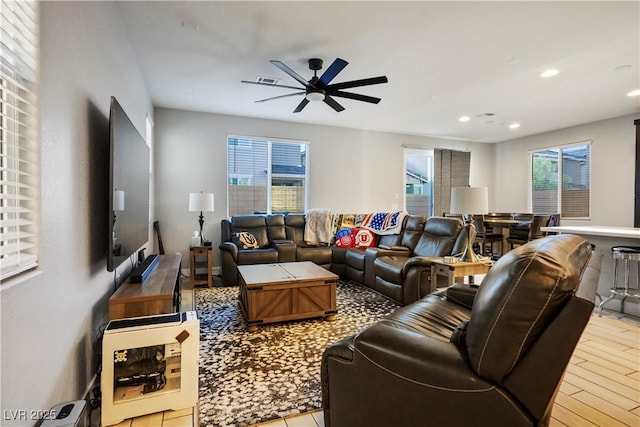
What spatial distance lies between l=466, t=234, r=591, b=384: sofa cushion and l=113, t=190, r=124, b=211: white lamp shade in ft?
6.70

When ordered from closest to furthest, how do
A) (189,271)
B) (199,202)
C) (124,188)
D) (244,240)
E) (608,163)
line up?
(124,188) < (199,202) < (244,240) < (189,271) < (608,163)

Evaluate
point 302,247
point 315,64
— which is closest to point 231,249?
point 302,247

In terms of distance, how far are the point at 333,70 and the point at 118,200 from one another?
6.96ft

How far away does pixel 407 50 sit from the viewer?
324 centimetres

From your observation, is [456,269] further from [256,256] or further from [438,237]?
[256,256]

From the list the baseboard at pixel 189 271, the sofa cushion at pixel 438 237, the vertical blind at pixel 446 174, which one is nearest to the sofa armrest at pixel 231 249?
the baseboard at pixel 189 271

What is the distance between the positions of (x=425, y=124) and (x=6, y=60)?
6.25 meters

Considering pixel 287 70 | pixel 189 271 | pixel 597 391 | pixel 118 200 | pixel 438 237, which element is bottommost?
pixel 597 391

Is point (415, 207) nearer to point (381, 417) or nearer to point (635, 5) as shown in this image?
point (635, 5)

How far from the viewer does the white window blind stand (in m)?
1.11

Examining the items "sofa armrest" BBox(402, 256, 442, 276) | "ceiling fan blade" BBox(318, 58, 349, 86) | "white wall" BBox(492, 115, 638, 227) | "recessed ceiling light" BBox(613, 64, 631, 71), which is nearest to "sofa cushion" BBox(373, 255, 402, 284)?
"sofa armrest" BBox(402, 256, 442, 276)

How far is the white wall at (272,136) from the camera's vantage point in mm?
5297

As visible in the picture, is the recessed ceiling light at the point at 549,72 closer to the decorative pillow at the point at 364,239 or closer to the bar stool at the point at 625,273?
the bar stool at the point at 625,273

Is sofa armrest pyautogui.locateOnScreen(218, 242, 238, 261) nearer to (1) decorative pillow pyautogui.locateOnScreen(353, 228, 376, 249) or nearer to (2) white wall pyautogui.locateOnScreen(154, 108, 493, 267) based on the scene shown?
(2) white wall pyautogui.locateOnScreen(154, 108, 493, 267)
